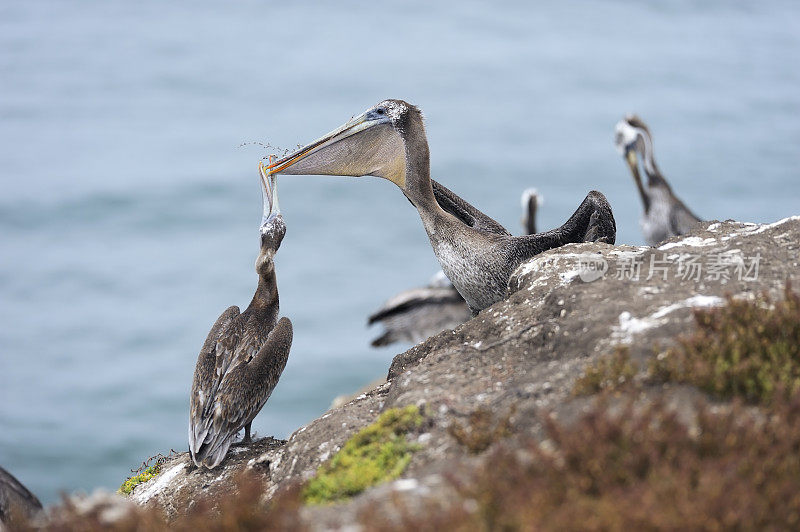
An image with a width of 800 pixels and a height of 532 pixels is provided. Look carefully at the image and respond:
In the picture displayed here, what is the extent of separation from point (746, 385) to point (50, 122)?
89.9ft

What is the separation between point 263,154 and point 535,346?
811 inches

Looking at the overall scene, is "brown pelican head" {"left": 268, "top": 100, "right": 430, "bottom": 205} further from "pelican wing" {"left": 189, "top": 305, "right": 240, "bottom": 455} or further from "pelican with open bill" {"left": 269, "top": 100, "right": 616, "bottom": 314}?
"pelican wing" {"left": 189, "top": 305, "right": 240, "bottom": 455}

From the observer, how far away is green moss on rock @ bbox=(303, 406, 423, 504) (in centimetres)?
447

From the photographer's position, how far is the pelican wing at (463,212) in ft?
25.6

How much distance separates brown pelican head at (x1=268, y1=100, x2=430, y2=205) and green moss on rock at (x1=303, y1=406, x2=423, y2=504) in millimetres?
2749

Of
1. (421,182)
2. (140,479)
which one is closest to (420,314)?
(421,182)

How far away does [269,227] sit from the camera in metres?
7.45

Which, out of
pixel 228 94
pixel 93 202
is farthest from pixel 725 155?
pixel 93 202

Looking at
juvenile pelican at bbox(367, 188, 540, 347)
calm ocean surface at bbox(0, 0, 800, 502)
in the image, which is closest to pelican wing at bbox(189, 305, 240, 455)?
juvenile pelican at bbox(367, 188, 540, 347)

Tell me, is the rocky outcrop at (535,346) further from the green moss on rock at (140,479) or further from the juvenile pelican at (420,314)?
the juvenile pelican at (420,314)

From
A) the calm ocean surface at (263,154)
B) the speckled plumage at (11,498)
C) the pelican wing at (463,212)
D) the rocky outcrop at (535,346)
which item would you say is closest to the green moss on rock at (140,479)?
the rocky outcrop at (535,346)

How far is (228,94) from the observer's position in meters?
30.2

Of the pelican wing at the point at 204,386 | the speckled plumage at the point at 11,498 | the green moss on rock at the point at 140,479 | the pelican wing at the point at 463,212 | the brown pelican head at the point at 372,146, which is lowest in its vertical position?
the green moss on rock at the point at 140,479

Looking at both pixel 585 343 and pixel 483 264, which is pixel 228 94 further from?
pixel 585 343
